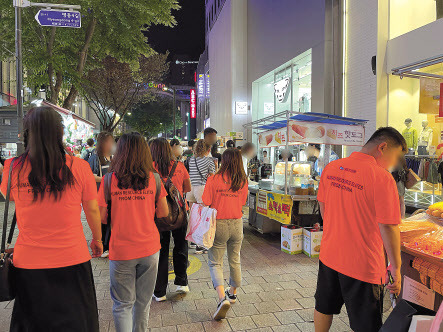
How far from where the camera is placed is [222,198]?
3.88m

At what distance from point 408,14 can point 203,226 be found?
373 inches

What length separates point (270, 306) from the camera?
4020mm

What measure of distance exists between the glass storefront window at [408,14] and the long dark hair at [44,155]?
998cm

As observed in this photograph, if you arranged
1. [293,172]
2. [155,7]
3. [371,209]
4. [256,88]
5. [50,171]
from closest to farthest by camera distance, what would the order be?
[50,171], [371,209], [293,172], [155,7], [256,88]

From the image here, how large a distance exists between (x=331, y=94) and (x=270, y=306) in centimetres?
894

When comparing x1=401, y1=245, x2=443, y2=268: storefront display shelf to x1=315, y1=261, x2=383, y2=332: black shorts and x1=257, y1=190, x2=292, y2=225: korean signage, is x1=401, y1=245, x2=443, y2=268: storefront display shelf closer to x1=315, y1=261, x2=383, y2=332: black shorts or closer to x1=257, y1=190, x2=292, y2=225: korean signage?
x1=315, y1=261, x2=383, y2=332: black shorts

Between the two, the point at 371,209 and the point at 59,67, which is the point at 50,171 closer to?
the point at 371,209

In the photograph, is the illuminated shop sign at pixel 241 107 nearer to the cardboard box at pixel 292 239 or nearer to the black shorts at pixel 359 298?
the cardboard box at pixel 292 239

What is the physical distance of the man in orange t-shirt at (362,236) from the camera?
232 cm

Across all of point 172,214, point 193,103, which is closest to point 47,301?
point 172,214

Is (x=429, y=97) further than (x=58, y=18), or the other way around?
(x=58, y=18)

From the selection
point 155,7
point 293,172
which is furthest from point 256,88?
point 293,172

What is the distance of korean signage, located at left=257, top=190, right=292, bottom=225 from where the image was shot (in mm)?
6359

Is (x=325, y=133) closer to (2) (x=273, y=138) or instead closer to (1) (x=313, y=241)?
(2) (x=273, y=138)
